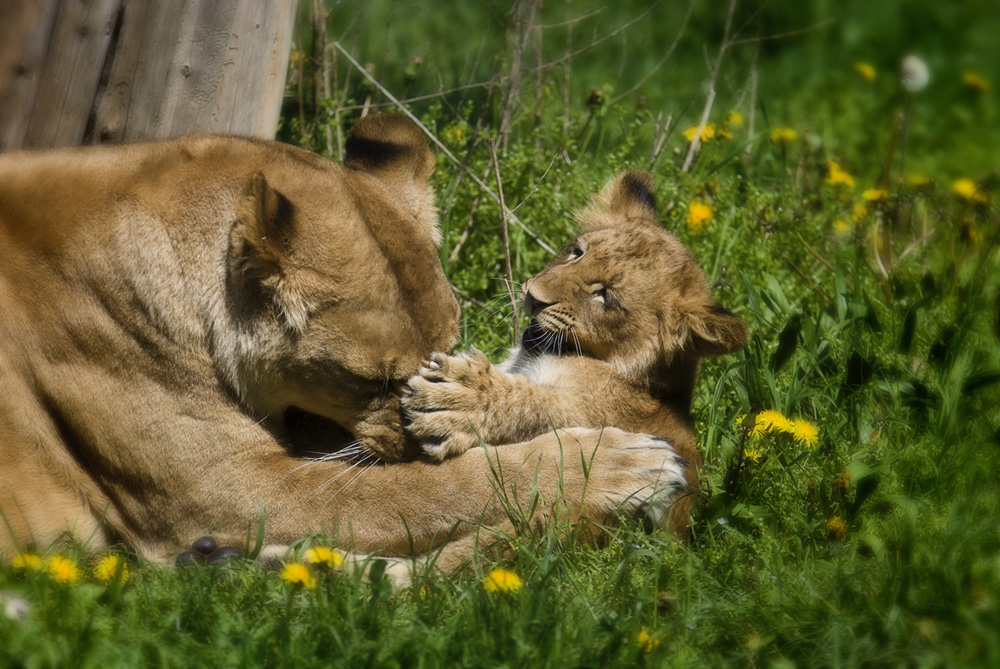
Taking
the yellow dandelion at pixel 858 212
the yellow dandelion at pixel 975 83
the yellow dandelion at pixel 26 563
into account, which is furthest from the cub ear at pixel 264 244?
the yellow dandelion at pixel 975 83

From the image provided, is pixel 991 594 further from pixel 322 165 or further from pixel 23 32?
pixel 23 32

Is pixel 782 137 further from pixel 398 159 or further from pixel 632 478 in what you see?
pixel 632 478

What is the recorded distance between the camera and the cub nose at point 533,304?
3848 millimetres

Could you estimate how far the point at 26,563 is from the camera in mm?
2646

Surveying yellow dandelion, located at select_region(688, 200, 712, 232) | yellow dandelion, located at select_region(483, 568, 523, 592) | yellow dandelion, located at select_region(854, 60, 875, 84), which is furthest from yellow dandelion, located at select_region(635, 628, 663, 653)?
yellow dandelion, located at select_region(854, 60, 875, 84)

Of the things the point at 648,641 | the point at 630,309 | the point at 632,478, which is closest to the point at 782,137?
the point at 630,309

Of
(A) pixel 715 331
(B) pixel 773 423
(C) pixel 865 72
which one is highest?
(C) pixel 865 72

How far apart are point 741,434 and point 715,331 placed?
0.42 metres

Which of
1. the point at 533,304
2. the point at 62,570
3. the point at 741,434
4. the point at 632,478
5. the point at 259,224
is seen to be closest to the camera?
the point at 62,570

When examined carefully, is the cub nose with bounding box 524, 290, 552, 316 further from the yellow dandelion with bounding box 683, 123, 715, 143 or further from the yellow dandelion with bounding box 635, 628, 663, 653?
the yellow dandelion with bounding box 683, 123, 715, 143

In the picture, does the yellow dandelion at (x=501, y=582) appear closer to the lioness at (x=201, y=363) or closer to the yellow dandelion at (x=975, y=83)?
the lioness at (x=201, y=363)

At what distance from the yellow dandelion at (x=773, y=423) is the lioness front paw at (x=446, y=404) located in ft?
3.19

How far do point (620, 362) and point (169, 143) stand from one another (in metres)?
1.78

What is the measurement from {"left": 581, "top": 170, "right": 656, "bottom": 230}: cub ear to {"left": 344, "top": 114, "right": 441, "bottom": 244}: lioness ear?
0.94 meters
